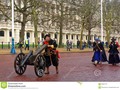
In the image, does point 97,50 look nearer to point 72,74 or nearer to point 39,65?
point 72,74

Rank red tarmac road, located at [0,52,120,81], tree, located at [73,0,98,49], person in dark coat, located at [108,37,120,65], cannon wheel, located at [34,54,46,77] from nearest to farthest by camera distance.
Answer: red tarmac road, located at [0,52,120,81], cannon wheel, located at [34,54,46,77], person in dark coat, located at [108,37,120,65], tree, located at [73,0,98,49]

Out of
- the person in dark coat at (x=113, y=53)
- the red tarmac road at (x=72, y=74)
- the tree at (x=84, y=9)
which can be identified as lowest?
the red tarmac road at (x=72, y=74)

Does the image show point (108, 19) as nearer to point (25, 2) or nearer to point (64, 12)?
point (64, 12)

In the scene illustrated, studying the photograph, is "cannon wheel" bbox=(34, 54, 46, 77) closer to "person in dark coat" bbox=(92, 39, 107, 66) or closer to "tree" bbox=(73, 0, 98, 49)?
"person in dark coat" bbox=(92, 39, 107, 66)

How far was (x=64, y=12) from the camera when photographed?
184 feet

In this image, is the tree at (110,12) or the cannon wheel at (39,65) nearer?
the cannon wheel at (39,65)

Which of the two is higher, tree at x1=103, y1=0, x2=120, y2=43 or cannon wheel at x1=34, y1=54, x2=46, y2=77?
tree at x1=103, y1=0, x2=120, y2=43

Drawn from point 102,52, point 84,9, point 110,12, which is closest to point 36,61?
point 102,52

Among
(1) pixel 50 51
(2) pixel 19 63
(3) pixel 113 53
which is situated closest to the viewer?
(2) pixel 19 63

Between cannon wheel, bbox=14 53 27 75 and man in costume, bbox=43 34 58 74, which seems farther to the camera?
man in costume, bbox=43 34 58 74

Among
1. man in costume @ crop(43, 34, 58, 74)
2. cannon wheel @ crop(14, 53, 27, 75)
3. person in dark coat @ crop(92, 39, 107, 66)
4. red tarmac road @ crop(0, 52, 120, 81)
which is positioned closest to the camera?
red tarmac road @ crop(0, 52, 120, 81)

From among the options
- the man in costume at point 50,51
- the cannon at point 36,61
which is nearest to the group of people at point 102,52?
the man in costume at point 50,51

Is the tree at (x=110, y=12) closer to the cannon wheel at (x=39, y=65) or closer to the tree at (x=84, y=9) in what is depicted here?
the tree at (x=84, y=9)

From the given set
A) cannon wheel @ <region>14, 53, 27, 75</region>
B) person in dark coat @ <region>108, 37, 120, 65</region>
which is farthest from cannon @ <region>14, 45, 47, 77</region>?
person in dark coat @ <region>108, 37, 120, 65</region>
